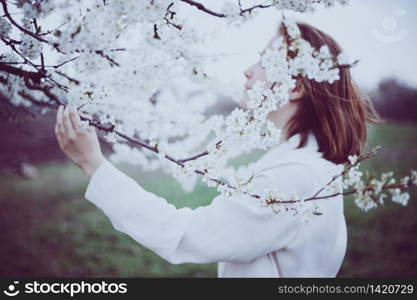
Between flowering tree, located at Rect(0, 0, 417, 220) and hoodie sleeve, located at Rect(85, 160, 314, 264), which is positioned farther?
hoodie sleeve, located at Rect(85, 160, 314, 264)

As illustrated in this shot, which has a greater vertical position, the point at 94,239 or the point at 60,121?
the point at 94,239

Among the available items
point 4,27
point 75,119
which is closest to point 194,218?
point 75,119

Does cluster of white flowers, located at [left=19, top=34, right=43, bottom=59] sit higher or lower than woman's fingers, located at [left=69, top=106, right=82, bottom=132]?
higher

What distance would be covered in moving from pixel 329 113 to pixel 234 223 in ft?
2.17

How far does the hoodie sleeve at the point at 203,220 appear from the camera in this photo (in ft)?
4.25

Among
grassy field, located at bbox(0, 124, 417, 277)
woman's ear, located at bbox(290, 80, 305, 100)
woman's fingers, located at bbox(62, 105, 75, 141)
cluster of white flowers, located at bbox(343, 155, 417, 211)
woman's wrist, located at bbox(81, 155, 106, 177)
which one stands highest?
grassy field, located at bbox(0, 124, 417, 277)

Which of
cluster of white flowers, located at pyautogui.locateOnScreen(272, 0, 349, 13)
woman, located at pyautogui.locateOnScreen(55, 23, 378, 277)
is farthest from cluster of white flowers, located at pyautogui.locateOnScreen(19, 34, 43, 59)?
cluster of white flowers, located at pyautogui.locateOnScreen(272, 0, 349, 13)

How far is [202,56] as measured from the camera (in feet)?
5.81

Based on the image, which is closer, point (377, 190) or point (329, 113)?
point (377, 190)

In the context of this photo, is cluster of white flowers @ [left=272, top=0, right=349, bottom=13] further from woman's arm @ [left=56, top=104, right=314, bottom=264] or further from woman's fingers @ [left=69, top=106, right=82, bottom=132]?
woman's fingers @ [left=69, top=106, right=82, bottom=132]

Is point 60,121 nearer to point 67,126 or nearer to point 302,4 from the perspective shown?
point 67,126

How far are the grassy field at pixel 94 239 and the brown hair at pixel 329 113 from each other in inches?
110

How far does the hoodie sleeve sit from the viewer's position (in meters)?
1.29

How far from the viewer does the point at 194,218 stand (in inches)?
53.2
